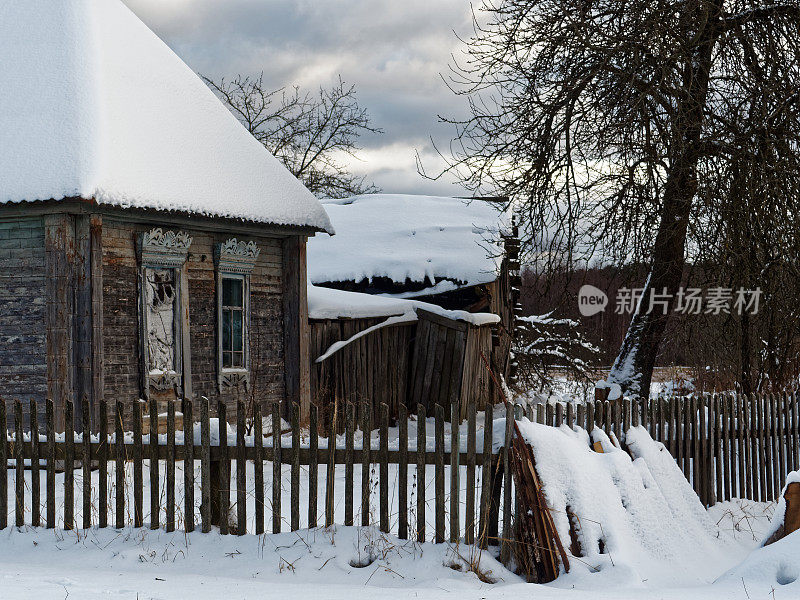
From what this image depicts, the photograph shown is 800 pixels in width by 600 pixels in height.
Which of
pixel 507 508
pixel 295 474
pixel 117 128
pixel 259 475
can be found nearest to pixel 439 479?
pixel 507 508

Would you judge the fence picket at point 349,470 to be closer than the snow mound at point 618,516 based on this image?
No

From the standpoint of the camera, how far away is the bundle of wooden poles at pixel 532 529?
229 inches

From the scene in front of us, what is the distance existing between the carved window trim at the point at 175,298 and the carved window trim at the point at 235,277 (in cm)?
64

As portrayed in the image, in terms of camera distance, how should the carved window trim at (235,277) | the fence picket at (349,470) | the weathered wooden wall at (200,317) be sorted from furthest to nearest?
the carved window trim at (235,277)
the weathered wooden wall at (200,317)
the fence picket at (349,470)

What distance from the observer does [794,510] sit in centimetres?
589

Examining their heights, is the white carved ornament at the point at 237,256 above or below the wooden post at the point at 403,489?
above

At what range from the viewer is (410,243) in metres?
18.6

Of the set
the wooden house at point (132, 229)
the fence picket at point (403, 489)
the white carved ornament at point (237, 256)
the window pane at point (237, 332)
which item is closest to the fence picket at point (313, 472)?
the fence picket at point (403, 489)

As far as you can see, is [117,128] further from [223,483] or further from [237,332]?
[223,483]

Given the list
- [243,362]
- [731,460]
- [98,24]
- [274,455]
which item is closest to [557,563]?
[274,455]

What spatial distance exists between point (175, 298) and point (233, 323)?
4.31 ft

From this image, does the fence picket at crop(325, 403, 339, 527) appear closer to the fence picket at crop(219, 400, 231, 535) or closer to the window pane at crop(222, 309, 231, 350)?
the fence picket at crop(219, 400, 231, 535)

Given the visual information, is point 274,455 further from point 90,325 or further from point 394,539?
point 90,325

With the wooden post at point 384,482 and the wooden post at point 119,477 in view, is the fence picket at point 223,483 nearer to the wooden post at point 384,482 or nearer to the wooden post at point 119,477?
the wooden post at point 119,477
